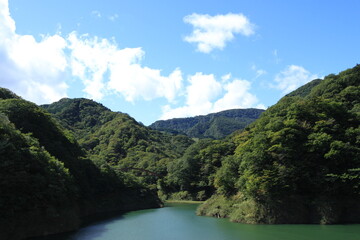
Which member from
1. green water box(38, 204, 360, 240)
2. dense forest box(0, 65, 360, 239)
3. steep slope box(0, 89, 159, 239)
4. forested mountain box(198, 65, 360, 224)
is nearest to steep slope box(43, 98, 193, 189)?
steep slope box(0, 89, 159, 239)

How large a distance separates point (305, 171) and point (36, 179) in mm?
27763

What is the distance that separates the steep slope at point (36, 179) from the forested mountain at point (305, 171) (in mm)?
19682

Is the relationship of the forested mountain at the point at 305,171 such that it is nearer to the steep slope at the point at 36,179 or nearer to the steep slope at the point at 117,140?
the steep slope at the point at 36,179

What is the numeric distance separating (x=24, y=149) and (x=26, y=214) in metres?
5.95

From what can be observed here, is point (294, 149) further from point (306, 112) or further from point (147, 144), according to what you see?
point (147, 144)

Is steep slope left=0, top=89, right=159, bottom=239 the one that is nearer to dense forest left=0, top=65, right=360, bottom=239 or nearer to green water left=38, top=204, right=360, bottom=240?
dense forest left=0, top=65, right=360, bottom=239

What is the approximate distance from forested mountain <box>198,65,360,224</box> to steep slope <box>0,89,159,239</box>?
775 inches

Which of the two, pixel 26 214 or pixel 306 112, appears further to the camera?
pixel 306 112

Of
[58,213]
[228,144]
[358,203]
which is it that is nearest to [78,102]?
[228,144]

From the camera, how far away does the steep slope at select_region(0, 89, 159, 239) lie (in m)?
24.3

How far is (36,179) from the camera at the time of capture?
27.1 m

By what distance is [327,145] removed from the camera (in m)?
34.0

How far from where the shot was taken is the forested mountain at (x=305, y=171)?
32062 mm

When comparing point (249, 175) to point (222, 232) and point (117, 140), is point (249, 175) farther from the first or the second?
point (117, 140)
